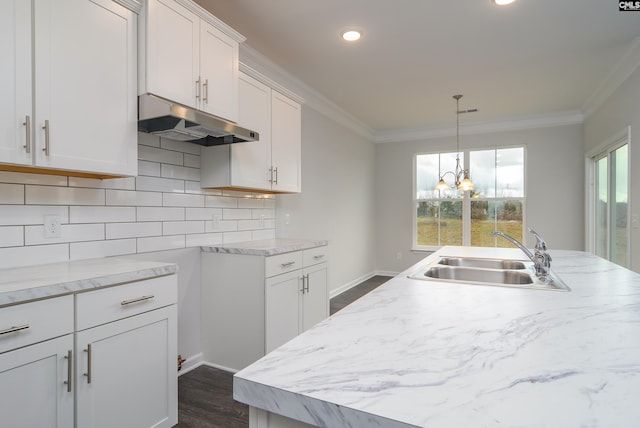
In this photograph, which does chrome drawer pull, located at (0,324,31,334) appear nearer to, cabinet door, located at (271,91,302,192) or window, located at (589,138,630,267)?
cabinet door, located at (271,91,302,192)

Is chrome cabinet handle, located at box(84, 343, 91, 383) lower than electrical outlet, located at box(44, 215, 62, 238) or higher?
lower

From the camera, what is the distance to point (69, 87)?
155cm

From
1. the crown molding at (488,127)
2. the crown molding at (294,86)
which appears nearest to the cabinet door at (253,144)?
the crown molding at (294,86)

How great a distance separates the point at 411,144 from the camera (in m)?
6.04

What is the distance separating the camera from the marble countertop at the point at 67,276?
3.95ft

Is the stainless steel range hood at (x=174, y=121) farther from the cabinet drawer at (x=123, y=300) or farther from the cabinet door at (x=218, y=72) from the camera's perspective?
the cabinet drawer at (x=123, y=300)

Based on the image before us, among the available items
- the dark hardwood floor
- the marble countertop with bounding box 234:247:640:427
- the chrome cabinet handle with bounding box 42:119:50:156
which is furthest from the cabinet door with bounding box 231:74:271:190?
the marble countertop with bounding box 234:247:640:427

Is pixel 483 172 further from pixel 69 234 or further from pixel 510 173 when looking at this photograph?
pixel 69 234

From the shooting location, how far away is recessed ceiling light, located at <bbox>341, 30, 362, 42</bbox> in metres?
2.79

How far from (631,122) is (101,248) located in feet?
14.5

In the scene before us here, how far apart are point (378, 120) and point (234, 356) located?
4109 millimetres

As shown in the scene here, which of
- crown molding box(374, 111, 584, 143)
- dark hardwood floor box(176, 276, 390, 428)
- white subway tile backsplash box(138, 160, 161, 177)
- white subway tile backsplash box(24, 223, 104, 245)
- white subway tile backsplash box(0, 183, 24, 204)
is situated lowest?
dark hardwood floor box(176, 276, 390, 428)

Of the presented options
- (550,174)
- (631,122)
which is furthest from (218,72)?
(550,174)

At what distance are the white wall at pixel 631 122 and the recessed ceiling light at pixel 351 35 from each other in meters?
2.53
